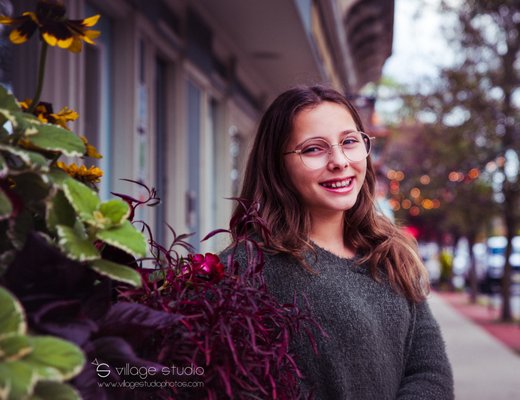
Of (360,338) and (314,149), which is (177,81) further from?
(360,338)

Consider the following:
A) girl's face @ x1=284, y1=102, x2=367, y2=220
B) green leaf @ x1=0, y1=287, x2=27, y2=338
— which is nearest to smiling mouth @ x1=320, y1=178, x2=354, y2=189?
girl's face @ x1=284, y1=102, x2=367, y2=220

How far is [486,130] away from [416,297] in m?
12.5

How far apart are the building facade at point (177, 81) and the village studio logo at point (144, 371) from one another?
3.77 feet

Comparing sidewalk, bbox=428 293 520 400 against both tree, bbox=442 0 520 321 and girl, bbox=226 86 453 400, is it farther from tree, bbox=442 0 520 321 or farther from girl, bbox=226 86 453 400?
girl, bbox=226 86 453 400

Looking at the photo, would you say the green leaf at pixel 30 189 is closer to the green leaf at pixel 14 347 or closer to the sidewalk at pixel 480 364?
the green leaf at pixel 14 347

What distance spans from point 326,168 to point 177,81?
5.33 meters

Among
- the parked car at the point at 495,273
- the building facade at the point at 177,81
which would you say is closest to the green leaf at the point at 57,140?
the building facade at the point at 177,81

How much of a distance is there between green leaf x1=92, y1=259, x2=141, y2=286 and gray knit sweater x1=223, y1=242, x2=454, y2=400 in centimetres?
92

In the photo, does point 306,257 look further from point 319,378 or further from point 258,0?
point 258,0

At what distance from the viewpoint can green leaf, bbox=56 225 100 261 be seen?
44.5 inches

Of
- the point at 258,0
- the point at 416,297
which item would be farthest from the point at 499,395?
the point at 416,297

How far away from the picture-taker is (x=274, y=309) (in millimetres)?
1467

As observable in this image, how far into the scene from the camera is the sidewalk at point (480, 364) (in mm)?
8656

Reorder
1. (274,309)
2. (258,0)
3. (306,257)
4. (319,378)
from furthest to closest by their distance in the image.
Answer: (258,0), (306,257), (319,378), (274,309)
